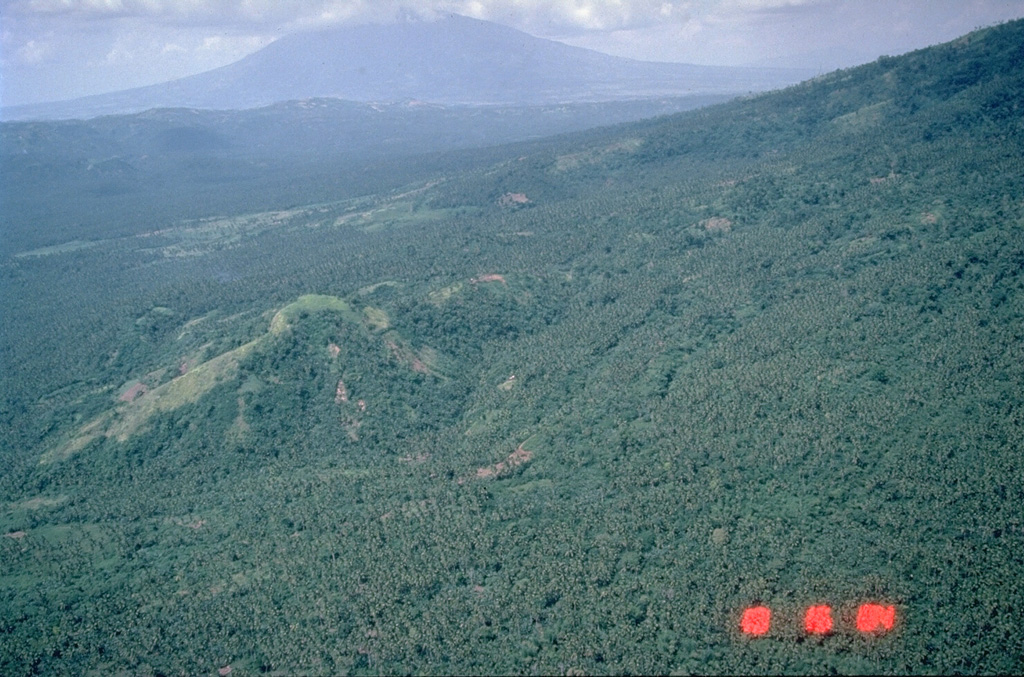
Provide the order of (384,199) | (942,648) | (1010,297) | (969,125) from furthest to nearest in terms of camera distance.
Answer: (384,199), (969,125), (1010,297), (942,648)

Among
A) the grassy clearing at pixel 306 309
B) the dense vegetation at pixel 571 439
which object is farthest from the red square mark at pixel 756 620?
the grassy clearing at pixel 306 309

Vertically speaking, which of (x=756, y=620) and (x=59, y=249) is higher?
(x=59, y=249)

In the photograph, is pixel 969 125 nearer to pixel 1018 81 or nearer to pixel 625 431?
pixel 1018 81

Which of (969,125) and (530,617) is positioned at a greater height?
(969,125)

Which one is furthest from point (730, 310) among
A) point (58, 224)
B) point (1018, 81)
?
point (58, 224)

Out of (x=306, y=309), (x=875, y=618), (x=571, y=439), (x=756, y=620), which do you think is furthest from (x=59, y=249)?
(x=875, y=618)

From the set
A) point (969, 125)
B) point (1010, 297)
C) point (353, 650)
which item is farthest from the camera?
point (969, 125)

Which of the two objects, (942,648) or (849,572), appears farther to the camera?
(849,572)

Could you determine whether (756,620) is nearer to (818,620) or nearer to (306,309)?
(818,620)

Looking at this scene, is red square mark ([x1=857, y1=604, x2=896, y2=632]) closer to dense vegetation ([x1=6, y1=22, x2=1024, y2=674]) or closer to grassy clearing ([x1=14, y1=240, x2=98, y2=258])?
dense vegetation ([x1=6, y1=22, x2=1024, y2=674])

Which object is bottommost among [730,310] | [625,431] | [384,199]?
[625,431]
